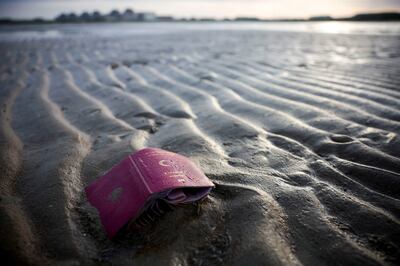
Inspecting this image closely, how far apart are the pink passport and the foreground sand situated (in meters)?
0.06

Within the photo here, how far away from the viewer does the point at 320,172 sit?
1312 millimetres

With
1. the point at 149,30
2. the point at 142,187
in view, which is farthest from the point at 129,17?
the point at 142,187

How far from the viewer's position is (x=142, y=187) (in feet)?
3.34

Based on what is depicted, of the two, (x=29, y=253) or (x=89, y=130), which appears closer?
(x=29, y=253)

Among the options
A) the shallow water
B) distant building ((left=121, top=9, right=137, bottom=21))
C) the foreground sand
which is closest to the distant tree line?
distant building ((left=121, top=9, right=137, bottom=21))

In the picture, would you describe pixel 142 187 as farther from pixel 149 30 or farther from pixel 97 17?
pixel 97 17

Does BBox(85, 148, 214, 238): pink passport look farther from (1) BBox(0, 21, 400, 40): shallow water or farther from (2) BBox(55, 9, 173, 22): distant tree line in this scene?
(2) BBox(55, 9, 173, 22): distant tree line

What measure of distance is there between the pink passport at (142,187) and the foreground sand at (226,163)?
59mm

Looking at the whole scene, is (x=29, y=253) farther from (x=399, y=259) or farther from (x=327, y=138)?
(x=327, y=138)

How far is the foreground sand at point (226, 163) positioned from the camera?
94cm

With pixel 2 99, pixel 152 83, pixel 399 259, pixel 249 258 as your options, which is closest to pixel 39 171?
pixel 249 258

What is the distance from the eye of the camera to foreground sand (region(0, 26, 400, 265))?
941 mm

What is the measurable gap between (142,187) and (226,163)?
0.52 m

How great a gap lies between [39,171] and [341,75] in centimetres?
291
